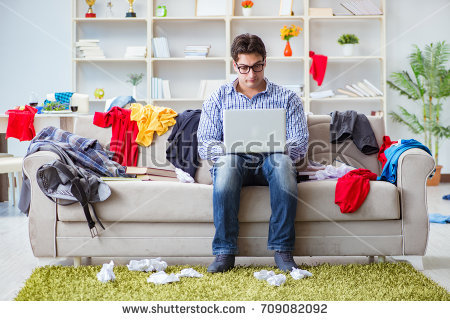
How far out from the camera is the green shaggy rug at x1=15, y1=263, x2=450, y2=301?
2.04 m

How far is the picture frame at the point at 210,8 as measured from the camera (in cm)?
589

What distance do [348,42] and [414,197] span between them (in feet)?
11.8

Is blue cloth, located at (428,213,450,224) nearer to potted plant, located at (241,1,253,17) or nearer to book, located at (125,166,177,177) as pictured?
book, located at (125,166,177,177)

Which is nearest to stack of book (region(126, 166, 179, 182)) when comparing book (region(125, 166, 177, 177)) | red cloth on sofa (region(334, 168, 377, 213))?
book (region(125, 166, 177, 177))

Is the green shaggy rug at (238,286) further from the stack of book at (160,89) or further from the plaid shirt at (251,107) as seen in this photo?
the stack of book at (160,89)

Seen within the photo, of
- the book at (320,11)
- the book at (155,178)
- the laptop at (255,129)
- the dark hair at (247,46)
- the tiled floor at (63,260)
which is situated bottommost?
the tiled floor at (63,260)

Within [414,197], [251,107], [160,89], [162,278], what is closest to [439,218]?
[414,197]

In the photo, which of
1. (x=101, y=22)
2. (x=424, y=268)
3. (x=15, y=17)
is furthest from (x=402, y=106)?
(x=15, y=17)

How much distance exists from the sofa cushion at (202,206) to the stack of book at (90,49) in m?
3.64

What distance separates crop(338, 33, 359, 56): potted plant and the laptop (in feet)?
12.1

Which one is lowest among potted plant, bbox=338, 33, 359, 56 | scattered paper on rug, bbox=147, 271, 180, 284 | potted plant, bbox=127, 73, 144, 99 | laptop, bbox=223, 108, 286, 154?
scattered paper on rug, bbox=147, 271, 180, 284

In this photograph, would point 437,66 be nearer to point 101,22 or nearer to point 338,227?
point 101,22

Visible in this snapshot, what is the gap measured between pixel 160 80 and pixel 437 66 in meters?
2.88

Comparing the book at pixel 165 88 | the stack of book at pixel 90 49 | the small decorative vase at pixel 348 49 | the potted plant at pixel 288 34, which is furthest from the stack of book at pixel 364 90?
the stack of book at pixel 90 49
